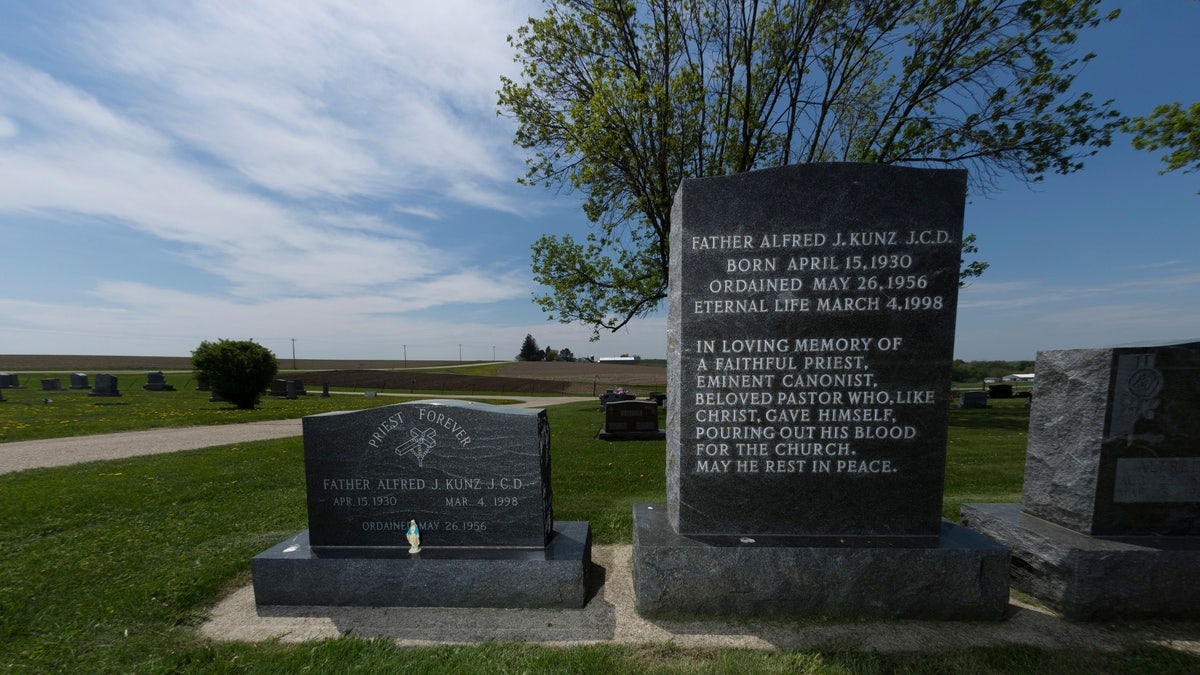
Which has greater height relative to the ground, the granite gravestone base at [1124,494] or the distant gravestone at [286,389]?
the granite gravestone base at [1124,494]

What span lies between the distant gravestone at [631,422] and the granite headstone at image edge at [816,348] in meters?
8.11

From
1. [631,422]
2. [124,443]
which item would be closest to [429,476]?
[631,422]

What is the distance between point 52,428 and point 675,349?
17743mm

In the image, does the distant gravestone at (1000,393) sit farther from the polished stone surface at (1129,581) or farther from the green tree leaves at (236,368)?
the green tree leaves at (236,368)

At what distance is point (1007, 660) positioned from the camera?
257 cm

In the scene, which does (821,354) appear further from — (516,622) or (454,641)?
(454,641)

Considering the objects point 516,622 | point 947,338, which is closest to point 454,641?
point 516,622

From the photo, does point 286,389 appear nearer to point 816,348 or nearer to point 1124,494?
point 816,348

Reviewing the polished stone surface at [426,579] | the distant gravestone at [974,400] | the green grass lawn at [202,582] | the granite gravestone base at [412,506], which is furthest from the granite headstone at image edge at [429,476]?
the distant gravestone at [974,400]

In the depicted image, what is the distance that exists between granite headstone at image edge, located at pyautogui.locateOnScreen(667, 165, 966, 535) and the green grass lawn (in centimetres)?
95

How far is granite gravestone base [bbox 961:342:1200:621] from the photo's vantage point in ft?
9.91

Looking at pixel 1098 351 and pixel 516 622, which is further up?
pixel 1098 351

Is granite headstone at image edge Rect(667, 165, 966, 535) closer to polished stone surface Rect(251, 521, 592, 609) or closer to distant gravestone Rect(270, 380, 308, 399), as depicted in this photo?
polished stone surface Rect(251, 521, 592, 609)

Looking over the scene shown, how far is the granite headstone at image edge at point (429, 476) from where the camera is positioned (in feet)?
11.4
